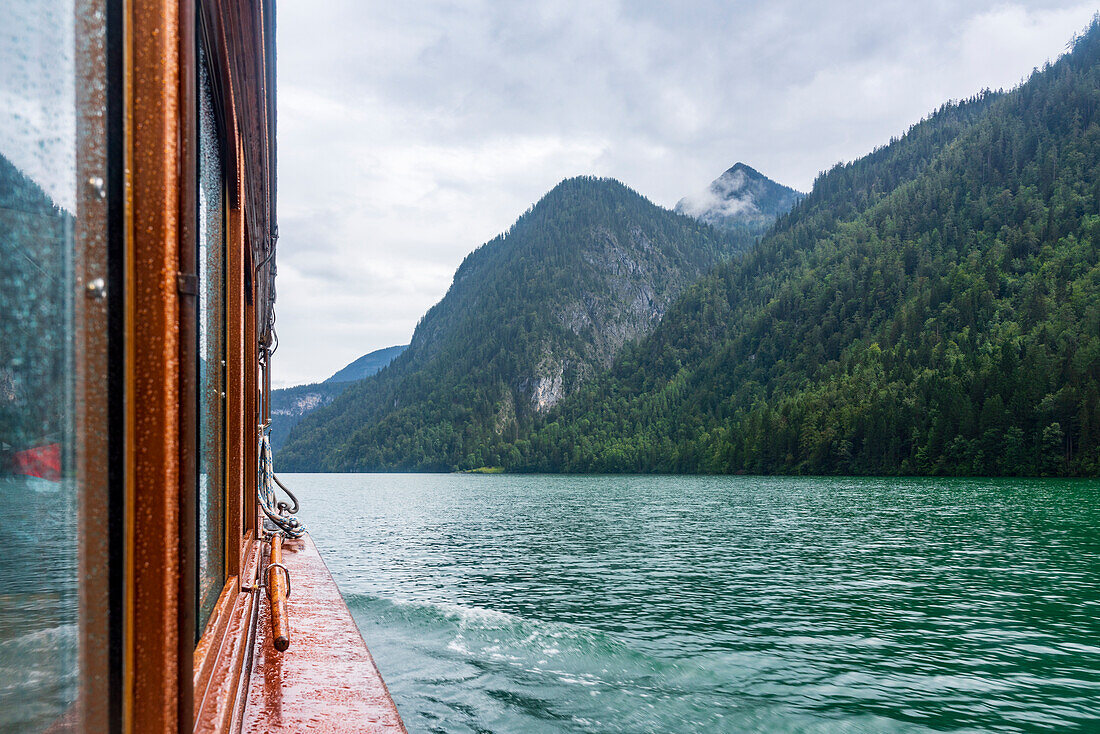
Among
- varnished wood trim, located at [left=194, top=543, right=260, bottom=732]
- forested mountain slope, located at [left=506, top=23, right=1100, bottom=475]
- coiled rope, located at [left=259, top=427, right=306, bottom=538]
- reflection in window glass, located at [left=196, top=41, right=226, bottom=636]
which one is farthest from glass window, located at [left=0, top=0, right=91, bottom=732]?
forested mountain slope, located at [left=506, top=23, right=1100, bottom=475]

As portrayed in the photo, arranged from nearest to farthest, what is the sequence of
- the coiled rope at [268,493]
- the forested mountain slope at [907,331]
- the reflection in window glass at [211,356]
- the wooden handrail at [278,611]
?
the reflection in window glass at [211,356]
the wooden handrail at [278,611]
the coiled rope at [268,493]
the forested mountain slope at [907,331]

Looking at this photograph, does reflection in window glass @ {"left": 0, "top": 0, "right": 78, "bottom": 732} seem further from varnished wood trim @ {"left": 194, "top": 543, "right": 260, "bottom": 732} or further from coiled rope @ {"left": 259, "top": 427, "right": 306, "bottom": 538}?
coiled rope @ {"left": 259, "top": 427, "right": 306, "bottom": 538}

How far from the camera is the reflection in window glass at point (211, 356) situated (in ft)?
8.27

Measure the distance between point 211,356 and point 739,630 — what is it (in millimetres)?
10495

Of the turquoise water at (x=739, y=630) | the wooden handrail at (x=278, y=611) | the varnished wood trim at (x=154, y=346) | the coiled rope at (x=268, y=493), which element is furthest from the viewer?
the coiled rope at (x=268, y=493)

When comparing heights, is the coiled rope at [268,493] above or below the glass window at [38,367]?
below

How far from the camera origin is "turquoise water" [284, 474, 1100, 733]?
8.25 meters

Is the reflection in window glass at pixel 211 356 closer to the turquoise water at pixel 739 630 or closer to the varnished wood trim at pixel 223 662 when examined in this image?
the varnished wood trim at pixel 223 662

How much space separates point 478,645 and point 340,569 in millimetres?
9926

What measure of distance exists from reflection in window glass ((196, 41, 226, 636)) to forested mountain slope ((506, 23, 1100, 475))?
77.5 meters

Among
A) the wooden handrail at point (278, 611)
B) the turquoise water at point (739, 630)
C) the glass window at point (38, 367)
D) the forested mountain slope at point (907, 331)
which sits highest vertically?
the forested mountain slope at point (907, 331)

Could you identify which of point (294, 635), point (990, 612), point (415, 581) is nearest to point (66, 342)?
point (294, 635)

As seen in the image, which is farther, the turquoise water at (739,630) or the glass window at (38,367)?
the turquoise water at (739,630)

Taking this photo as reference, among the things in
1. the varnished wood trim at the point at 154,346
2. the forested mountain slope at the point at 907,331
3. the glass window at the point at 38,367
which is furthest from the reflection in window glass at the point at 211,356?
the forested mountain slope at the point at 907,331
